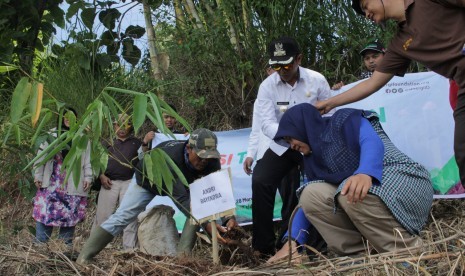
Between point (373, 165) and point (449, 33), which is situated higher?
point (449, 33)

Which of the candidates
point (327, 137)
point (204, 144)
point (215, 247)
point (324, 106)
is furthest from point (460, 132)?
point (204, 144)

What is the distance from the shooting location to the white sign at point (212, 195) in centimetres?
370

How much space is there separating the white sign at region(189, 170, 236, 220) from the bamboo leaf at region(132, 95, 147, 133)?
949mm

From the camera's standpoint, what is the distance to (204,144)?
4.34 meters

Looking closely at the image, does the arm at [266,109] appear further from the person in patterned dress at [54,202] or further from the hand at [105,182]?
the hand at [105,182]

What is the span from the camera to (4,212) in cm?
774

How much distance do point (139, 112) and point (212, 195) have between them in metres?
1.02

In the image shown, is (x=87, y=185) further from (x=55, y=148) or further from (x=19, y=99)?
(x=19, y=99)

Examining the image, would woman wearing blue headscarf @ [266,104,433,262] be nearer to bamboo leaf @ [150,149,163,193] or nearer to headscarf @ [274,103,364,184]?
headscarf @ [274,103,364,184]

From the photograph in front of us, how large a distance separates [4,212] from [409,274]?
607 cm

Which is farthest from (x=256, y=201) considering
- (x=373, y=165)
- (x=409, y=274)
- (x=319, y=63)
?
(x=319, y=63)

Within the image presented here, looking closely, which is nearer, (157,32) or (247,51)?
(247,51)

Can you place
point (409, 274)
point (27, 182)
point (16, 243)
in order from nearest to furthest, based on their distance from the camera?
1. point (409, 274)
2. point (16, 243)
3. point (27, 182)

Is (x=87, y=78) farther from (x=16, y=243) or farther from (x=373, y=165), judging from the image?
(x=373, y=165)
